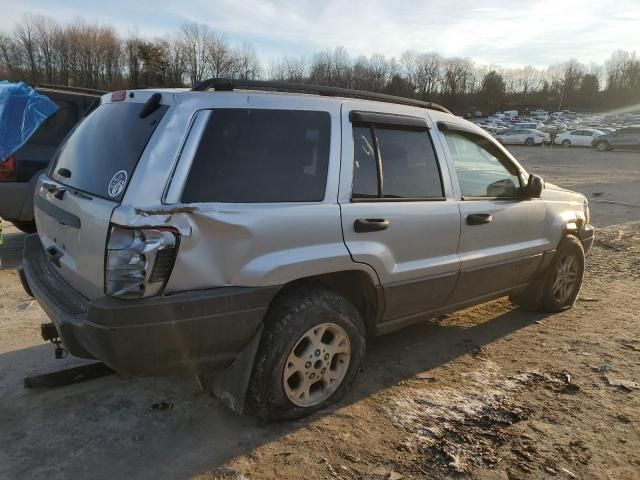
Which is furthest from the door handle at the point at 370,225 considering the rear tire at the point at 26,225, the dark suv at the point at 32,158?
the rear tire at the point at 26,225

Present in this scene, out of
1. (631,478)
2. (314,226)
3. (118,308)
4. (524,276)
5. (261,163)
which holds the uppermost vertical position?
(261,163)

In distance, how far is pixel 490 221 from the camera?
3.88 metres

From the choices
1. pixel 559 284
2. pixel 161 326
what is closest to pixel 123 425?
pixel 161 326

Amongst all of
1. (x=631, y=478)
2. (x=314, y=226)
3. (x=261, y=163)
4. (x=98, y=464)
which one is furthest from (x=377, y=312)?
(x=98, y=464)

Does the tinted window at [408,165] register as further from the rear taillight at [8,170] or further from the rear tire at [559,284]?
the rear taillight at [8,170]

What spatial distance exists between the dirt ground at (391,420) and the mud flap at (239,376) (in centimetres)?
25

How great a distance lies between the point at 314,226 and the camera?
281 cm

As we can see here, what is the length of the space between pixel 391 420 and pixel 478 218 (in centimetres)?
164

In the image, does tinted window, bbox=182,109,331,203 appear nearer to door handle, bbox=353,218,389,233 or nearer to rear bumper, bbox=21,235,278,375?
door handle, bbox=353,218,389,233

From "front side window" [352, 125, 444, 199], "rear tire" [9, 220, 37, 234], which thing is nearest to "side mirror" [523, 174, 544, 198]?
"front side window" [352, 125, 444, 199]

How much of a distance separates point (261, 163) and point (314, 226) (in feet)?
1.51

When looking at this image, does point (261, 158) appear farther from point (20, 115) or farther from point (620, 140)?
point (620, 140)

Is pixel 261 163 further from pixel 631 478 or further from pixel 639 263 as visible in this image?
pixel 639 263

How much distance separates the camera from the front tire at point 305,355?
2.78 metres
